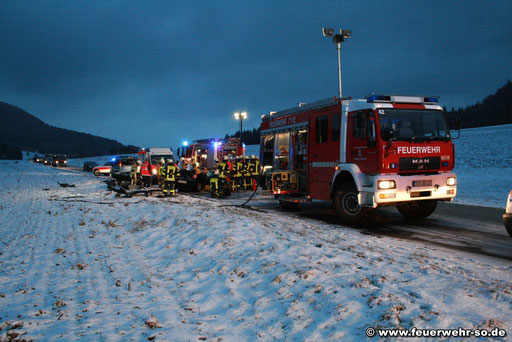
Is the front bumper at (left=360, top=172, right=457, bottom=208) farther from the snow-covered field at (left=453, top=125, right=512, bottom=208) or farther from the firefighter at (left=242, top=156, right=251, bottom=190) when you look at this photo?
the firefighter at (left=242, top=156, right=251, bottom=190)

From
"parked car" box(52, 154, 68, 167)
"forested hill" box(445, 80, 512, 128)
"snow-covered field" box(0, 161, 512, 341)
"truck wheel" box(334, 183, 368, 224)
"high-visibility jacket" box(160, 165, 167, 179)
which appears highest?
"forested hill" box(445, 80, 512, 128)

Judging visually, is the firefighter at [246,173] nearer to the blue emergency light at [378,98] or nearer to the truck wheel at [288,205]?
the truck wheel at [288,205]

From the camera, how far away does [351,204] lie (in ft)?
28.6

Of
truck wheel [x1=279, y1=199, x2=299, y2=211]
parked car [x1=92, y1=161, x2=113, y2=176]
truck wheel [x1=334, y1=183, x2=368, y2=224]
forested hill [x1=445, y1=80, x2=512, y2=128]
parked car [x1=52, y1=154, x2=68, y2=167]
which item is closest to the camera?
truck wheel [x1=334, y1=183, x2=368, y2=224]

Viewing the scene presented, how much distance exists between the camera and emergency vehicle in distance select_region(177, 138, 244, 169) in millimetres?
18844

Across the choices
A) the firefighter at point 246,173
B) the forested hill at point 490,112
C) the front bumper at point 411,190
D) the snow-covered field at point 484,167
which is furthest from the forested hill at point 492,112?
the front bumper at point 411,190

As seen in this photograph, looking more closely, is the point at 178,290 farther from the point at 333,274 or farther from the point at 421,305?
the point at 421,305

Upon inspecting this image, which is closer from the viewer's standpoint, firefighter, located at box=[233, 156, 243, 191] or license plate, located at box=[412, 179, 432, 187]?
license plate, located at box=[412, 179, 432, 187]

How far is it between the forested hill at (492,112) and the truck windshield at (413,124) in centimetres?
5960

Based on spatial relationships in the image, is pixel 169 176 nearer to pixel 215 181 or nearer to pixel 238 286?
pixel 215 181

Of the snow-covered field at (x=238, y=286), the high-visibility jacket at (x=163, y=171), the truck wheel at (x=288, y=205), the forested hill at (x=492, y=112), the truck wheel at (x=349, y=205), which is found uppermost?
the forested hill at (x=492, y=112)

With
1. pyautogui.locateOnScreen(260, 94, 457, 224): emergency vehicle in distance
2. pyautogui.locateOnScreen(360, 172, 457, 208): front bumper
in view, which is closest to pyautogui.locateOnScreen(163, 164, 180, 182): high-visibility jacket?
pyautogui.locateOnScreen(260, 94, 457, 224): emergency vehicle in distance

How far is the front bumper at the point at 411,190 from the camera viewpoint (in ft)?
25.2

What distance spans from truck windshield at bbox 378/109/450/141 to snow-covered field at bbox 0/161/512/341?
256 centimetres
